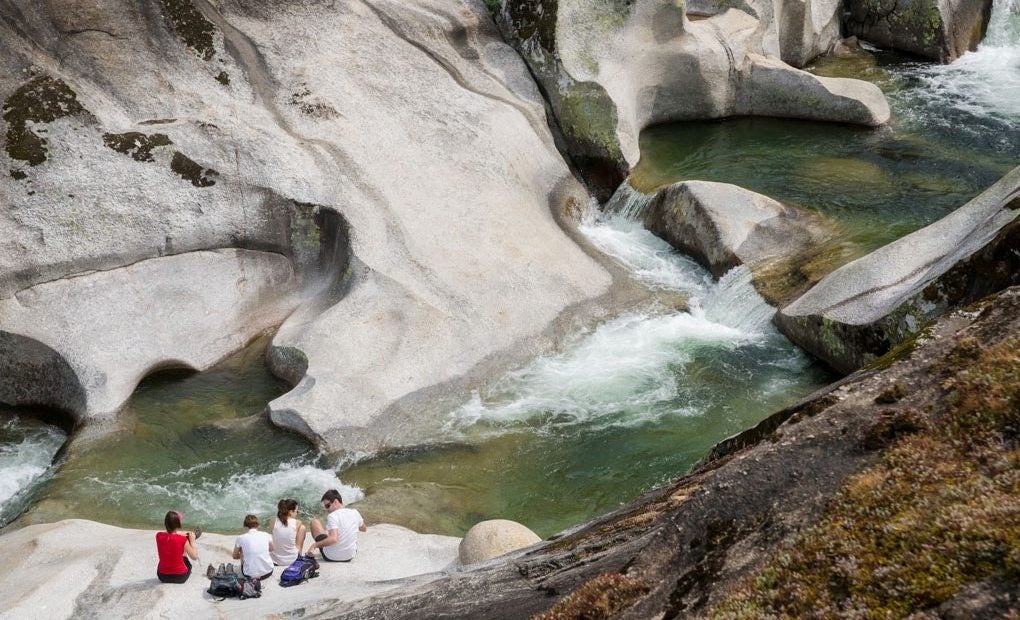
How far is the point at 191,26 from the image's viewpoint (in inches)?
812

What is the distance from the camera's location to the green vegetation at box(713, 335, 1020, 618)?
600 centimetres

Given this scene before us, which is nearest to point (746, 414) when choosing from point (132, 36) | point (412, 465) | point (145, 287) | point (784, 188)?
point (412, 465)

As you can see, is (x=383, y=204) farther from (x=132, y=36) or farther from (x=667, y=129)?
(x=667, y=129)

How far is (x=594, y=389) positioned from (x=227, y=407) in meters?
6.64

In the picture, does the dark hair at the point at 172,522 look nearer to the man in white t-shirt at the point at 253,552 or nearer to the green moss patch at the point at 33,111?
the man in white t-shirt at the point at 253,552

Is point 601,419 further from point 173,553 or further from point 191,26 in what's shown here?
point 191,26

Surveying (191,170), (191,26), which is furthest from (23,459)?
(191,26)

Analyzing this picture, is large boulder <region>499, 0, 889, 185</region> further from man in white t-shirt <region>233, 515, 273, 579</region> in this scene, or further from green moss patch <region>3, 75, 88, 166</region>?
man in white t-shirt <region>233, 515, 273, 579</region>

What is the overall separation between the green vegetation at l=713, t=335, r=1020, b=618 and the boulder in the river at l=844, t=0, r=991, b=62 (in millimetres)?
25197

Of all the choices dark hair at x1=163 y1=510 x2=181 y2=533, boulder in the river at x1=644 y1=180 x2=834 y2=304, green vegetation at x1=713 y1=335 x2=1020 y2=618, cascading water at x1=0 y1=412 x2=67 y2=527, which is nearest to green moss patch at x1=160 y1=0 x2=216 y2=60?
cascading water at x1=0 y1=412 x2=67 y2=527

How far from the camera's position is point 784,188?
22688mm

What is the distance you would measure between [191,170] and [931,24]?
892 inches

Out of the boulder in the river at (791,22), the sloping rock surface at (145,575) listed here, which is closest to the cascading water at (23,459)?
the sloping rock surface at (145,575)

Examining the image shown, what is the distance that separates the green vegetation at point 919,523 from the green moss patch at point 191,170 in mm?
14878
